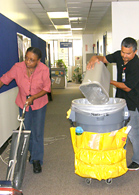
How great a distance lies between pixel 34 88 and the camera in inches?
116

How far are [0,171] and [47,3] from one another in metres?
4.44

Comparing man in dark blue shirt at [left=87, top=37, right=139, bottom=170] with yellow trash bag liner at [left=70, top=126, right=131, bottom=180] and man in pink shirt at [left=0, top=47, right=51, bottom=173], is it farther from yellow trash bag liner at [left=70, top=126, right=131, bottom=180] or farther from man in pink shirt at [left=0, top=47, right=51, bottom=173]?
man in pink shirt at [left=0, top=47, right=51, bottom=173]

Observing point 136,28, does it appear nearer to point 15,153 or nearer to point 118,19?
point 118,19

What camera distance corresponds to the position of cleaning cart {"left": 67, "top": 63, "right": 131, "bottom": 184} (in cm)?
250

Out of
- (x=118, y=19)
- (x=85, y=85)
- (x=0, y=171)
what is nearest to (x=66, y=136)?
(x=0, y=171)

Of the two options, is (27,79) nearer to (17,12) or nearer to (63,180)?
(63,180)

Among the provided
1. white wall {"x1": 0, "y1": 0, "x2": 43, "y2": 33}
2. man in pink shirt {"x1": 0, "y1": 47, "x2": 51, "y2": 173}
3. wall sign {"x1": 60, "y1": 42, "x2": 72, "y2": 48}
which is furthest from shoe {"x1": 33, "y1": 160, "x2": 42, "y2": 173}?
wall sign {"x1": 60, "y1": 42, "x2": 72, "y2": 48}

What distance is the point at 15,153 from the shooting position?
2.32m

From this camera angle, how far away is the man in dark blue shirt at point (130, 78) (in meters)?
2.62

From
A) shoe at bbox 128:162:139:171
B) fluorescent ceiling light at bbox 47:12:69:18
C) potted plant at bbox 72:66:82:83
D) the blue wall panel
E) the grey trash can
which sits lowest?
shoe at bbox 128:162:139:171

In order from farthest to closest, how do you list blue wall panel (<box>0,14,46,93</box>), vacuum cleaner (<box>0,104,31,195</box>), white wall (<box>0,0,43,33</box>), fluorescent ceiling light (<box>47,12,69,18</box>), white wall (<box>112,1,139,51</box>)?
fluorescent ceiling light (<box>47,12,69,18</box>) → white wall (<box>112,1,139,51</box>) → white wall (<box>0,0,43,33</box>) → blue wall panel (<box>0,14,46,93</box>) → vacuum cleaner (<box>0,104,31,195</box>)

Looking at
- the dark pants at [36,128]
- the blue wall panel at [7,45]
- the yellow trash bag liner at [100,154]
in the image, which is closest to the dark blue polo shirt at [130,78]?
the yellow trash bag liner at [100,154]

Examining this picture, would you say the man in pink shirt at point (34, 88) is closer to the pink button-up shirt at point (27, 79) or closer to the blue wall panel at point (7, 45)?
the pink button-up shirt at point (27, 79)

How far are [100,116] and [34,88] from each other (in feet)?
2.90
